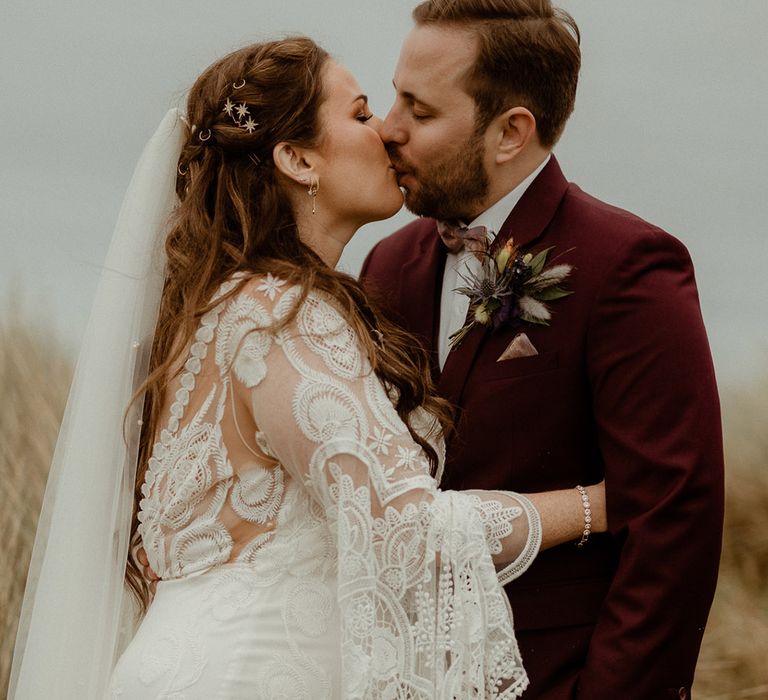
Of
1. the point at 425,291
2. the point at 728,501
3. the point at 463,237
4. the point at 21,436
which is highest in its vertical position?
the point at 463,237

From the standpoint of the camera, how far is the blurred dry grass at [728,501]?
4074mm

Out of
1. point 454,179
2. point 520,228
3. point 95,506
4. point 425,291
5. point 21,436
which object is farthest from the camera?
point 21,436

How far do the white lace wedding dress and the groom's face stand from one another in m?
0.70

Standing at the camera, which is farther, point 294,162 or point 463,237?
point 463,237

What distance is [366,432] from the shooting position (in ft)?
8.45

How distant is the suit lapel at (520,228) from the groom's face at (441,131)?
148 mm

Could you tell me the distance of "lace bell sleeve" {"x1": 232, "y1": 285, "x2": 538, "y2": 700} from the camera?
2555mm

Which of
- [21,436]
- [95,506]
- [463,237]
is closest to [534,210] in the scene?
[463,237]

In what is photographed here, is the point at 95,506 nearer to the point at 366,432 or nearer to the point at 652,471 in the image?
the point at 366,432

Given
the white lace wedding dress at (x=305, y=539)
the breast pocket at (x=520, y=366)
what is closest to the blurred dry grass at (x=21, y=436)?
the white lace wedding dress at (x=305, y=539)

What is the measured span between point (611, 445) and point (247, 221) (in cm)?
107

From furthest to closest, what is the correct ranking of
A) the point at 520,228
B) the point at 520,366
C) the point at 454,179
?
the point at 454,179 < the point at 520,228 < the point at 520,366

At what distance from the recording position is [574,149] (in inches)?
242

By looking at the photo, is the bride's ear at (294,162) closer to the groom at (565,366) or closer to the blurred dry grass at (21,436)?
the groom at (565,366)
